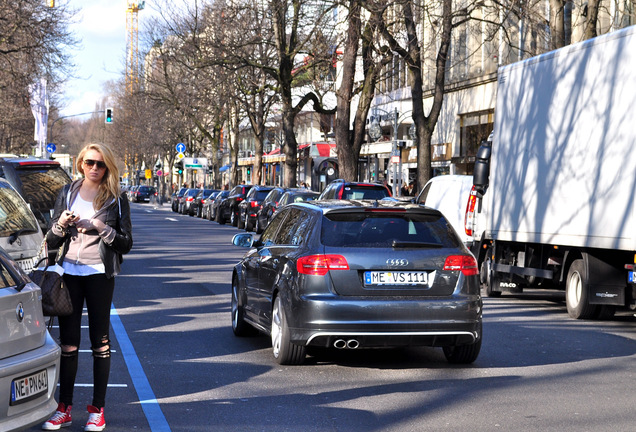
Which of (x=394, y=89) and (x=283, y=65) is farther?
(x=394, y=89)

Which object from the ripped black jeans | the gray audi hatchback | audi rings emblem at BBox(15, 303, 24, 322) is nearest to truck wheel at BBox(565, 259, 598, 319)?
the gray audi hatchback

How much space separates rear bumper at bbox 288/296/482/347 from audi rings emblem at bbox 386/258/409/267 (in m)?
0.28

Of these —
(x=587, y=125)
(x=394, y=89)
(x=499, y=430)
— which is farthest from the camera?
(x=394, y=89)

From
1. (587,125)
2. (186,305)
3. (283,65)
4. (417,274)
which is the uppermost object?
(283,65)

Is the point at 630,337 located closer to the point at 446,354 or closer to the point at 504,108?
the point at 446,354

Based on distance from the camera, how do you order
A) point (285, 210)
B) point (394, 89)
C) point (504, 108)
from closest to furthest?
point (285, 210)
point (504, 108)
point (394, 89)

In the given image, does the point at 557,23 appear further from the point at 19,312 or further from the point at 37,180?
the point at 19,312

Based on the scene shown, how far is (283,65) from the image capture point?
38.1m

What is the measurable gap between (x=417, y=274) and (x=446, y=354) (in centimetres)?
109

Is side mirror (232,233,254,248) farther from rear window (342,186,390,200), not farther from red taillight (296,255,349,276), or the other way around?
rear window (342,186,390,200)

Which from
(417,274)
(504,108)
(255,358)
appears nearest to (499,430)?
(417,274)

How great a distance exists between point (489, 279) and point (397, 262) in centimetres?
752

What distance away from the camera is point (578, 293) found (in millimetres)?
13586

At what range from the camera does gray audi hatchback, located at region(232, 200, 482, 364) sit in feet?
29.0
